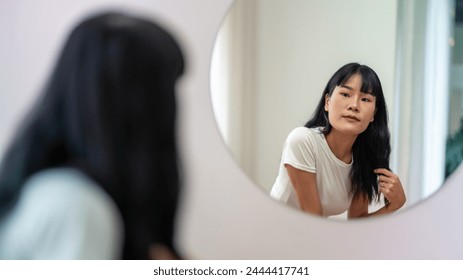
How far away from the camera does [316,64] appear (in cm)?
137

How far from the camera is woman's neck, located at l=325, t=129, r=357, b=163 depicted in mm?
1390

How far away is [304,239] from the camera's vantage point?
142cm

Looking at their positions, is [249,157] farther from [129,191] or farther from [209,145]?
[129,191]

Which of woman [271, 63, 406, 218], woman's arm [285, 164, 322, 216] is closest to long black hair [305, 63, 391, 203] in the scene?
woman [271, 63, 406, 218]


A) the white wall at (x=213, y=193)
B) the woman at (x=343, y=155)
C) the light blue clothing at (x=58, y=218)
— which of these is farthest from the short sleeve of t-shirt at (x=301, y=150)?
the light blue clothing at (x=58, y=218)

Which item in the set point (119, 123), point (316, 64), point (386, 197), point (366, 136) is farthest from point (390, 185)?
point (119, 123)

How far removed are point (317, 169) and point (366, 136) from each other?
16 centimetres

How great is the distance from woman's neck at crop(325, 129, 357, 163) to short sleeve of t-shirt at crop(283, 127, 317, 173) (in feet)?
0.16

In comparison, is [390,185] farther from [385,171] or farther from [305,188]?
[305,188]

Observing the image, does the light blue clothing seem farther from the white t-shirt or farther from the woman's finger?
the woman's finger

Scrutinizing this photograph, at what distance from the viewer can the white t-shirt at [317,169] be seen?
1390 millimetres
